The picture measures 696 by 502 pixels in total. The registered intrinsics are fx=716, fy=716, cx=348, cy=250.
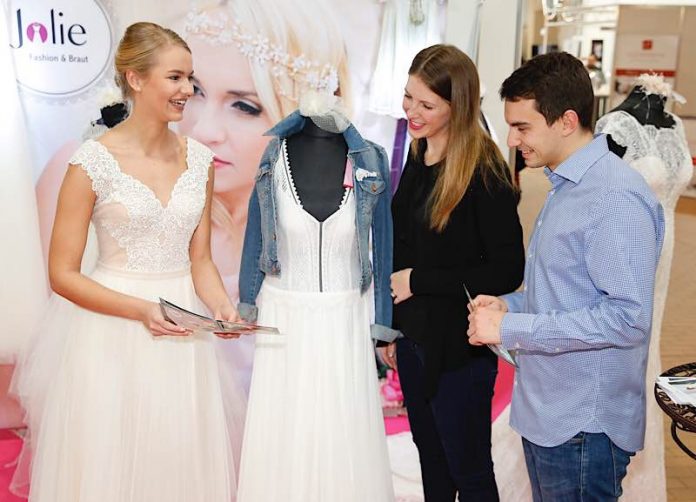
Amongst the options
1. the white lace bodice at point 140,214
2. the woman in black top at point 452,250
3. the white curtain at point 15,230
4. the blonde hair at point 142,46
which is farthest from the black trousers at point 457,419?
the white curtain at point 15,230

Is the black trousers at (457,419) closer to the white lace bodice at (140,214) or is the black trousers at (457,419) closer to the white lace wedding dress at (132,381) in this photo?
the white lace wedding dress at (132,381)

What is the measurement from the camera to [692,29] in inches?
362

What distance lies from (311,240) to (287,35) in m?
1.69

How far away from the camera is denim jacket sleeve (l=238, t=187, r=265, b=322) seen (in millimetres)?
2104

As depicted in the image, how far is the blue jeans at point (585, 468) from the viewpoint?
1.51 m

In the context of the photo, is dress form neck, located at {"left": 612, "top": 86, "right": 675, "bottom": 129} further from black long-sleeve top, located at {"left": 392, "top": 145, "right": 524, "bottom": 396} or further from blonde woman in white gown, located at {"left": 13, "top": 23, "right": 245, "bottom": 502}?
blonde woman in white gown, located at {"left": 13, "top": 23, "right": 245, "bottom": 502}

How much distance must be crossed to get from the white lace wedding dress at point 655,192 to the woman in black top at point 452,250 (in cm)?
84

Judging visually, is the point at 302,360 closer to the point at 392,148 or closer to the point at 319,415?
the point at 319,415

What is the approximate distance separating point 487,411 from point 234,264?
5.93 ft

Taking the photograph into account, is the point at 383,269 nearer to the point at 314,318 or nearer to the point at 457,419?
the point at 314,318

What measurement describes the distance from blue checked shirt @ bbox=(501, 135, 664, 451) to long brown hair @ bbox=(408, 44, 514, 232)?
1.11 ft

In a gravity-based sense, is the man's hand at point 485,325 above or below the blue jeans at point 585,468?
above

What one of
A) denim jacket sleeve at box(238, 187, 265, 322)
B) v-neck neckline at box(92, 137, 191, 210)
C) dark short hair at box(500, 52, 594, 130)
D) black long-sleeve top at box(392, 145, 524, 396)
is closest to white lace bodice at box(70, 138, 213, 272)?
v-neck neckline at box(92, 137, 191, 210)

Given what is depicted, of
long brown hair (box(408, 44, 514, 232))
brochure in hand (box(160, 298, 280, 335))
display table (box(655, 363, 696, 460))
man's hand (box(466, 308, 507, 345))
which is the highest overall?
long brown hair (box(408, 44, 514, 232))
